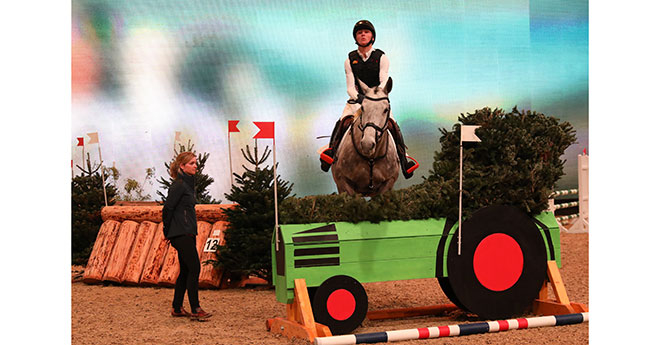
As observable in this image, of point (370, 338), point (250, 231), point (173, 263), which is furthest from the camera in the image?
point (173, 263)

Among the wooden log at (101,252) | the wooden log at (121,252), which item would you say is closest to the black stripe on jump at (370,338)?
the wooden log at (121,252)

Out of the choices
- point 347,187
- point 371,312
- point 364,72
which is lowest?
point 371,312

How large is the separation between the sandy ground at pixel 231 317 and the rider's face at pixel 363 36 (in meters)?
2.33

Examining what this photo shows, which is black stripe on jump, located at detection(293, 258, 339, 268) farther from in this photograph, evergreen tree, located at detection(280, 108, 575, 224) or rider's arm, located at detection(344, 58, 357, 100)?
rider's arm, located at detection(344, 58, 357, 100)

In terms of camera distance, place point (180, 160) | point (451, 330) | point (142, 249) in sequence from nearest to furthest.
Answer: point (451, 330)
point (180, 160)
point (142, 249)

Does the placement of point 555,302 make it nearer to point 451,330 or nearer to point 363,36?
point 451,330

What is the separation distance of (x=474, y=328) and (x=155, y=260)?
440 cm

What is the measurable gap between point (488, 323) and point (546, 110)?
7.48 meters

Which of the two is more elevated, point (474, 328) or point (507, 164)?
point (507, 164)

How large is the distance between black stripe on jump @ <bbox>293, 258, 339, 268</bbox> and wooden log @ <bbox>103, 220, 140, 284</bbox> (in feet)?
12.9

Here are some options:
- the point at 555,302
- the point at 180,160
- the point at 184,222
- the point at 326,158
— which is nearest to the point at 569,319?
the point at 555,302

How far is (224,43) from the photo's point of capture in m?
9.41

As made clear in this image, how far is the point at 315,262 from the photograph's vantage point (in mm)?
4191

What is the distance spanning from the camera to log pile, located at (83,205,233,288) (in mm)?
7152
